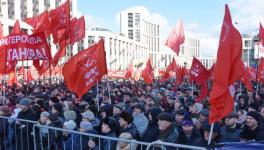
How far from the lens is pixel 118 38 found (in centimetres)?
9725

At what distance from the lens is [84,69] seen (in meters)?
9.50

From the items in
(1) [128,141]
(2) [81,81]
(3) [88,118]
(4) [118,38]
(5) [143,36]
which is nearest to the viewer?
(1) [128,141]

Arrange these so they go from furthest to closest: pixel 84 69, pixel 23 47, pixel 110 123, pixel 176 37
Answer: pixel 176 37, pixel 23 47, pixel 84 69, pixel 110 123

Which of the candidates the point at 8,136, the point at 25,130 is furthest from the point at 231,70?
the point at 8,136

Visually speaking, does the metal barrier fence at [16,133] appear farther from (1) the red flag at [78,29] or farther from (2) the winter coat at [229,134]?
(1) the red flag at [78,29]

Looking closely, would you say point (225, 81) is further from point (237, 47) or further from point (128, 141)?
point (128, 141)

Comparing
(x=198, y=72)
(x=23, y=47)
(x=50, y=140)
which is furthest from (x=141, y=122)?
(x=198, y=72)

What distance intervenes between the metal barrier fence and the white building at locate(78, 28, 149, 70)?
73867 millimetres

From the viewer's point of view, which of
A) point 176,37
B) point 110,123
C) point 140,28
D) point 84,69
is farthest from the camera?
point 140,28

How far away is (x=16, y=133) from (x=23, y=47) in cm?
443

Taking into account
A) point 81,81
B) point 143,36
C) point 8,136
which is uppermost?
point 143,36

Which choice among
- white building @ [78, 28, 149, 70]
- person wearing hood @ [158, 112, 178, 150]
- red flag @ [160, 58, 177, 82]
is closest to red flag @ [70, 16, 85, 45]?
red flag @ [160, 58, 177, 82]

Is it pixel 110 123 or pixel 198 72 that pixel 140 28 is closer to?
pixel 198 72

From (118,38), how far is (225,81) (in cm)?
9321
